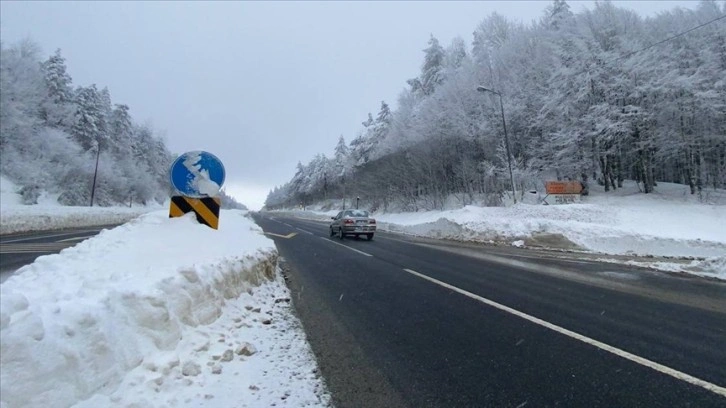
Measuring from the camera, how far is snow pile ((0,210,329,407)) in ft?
8.39

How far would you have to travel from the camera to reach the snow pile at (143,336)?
256 cm

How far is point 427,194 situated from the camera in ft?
144

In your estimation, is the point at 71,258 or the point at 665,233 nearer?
the point at 71,258

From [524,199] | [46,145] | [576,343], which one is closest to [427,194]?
[524,199]

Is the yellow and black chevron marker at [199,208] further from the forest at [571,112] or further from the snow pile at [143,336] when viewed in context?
the forest at [571,112]

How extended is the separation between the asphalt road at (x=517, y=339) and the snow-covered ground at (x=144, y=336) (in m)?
0.59

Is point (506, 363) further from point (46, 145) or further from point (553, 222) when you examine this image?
point (46, 145)

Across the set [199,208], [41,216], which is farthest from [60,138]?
[199,208]

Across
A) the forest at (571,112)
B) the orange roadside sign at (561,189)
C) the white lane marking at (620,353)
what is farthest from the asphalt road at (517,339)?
the forest at (571,112)

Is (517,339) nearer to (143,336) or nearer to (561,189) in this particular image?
(143,336)

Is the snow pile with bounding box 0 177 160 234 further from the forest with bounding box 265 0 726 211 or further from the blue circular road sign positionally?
the forest with bounding box 265 0 726 211

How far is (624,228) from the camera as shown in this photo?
17.6 m

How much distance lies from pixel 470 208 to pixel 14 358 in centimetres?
2597

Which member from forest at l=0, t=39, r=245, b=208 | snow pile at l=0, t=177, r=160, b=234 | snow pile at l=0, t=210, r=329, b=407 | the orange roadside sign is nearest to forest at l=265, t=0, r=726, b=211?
the orange roadside sign
